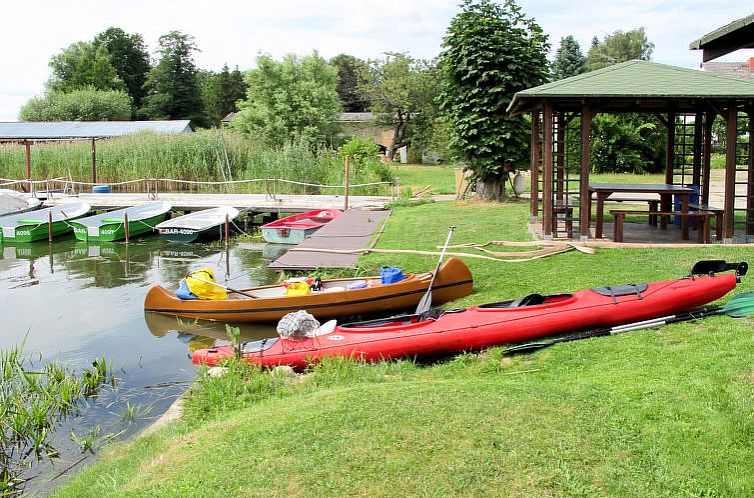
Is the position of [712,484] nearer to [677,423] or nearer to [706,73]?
[677,423]

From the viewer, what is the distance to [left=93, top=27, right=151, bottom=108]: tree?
254ft

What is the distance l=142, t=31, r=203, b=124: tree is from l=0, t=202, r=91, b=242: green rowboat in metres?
45.0

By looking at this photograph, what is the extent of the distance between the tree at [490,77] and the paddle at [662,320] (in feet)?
42.3

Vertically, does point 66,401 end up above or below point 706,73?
below

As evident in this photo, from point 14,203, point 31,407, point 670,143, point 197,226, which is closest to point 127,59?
point 14,203

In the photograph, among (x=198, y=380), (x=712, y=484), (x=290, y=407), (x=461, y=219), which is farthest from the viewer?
(x=461, y=219)

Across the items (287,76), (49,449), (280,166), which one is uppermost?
(287,76)

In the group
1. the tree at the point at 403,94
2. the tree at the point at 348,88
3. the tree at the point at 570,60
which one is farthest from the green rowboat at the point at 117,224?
the tree at the point at 348,88

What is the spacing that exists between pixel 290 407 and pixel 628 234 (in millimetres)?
10349

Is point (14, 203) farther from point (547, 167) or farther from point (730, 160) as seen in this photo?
point (730, 160)

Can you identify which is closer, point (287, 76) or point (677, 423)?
point (677, 423)

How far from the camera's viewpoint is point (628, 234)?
1474cm

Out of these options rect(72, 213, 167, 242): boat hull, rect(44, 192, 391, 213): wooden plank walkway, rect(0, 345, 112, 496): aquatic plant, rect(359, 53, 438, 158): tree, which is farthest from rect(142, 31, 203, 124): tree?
rect(0, 345, 112, 496): aquatic plant

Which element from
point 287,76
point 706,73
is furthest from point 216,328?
point 287,76
